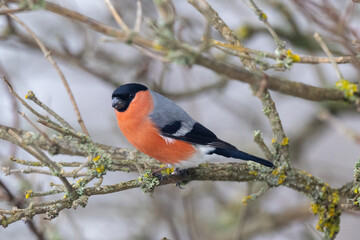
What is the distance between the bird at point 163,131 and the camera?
246 cm

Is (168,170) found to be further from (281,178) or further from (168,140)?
(281,178)

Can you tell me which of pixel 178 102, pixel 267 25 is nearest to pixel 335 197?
pixel 267 25

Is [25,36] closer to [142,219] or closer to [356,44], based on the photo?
[142,219]

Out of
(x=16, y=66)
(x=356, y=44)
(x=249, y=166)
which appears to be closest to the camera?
(x=356, y=44)

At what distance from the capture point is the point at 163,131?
2.56m

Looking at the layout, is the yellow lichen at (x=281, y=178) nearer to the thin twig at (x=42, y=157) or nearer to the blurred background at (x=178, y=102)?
the blurred background at (x=178, y=102)

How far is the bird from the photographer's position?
2.46 meters

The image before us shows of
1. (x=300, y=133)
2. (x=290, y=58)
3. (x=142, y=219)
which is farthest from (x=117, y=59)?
(x=290, y=58)

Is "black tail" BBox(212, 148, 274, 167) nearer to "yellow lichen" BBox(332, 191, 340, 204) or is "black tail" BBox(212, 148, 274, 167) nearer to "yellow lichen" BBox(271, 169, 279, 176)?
"yellow lichen" BBox(271, 169, 279, 176)

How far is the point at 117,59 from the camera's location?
4.02 metres

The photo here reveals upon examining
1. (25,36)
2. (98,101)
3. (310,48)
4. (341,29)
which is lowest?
(341,29)

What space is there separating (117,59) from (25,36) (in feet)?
3.12

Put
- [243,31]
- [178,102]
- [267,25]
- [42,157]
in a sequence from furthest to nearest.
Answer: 1. [178,102]
2. [243,31]
3. [267,25]
4. [42,157]

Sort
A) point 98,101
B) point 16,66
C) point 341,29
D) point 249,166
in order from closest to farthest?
point 341,29, point 249,166, point 16,66, point 98,101
